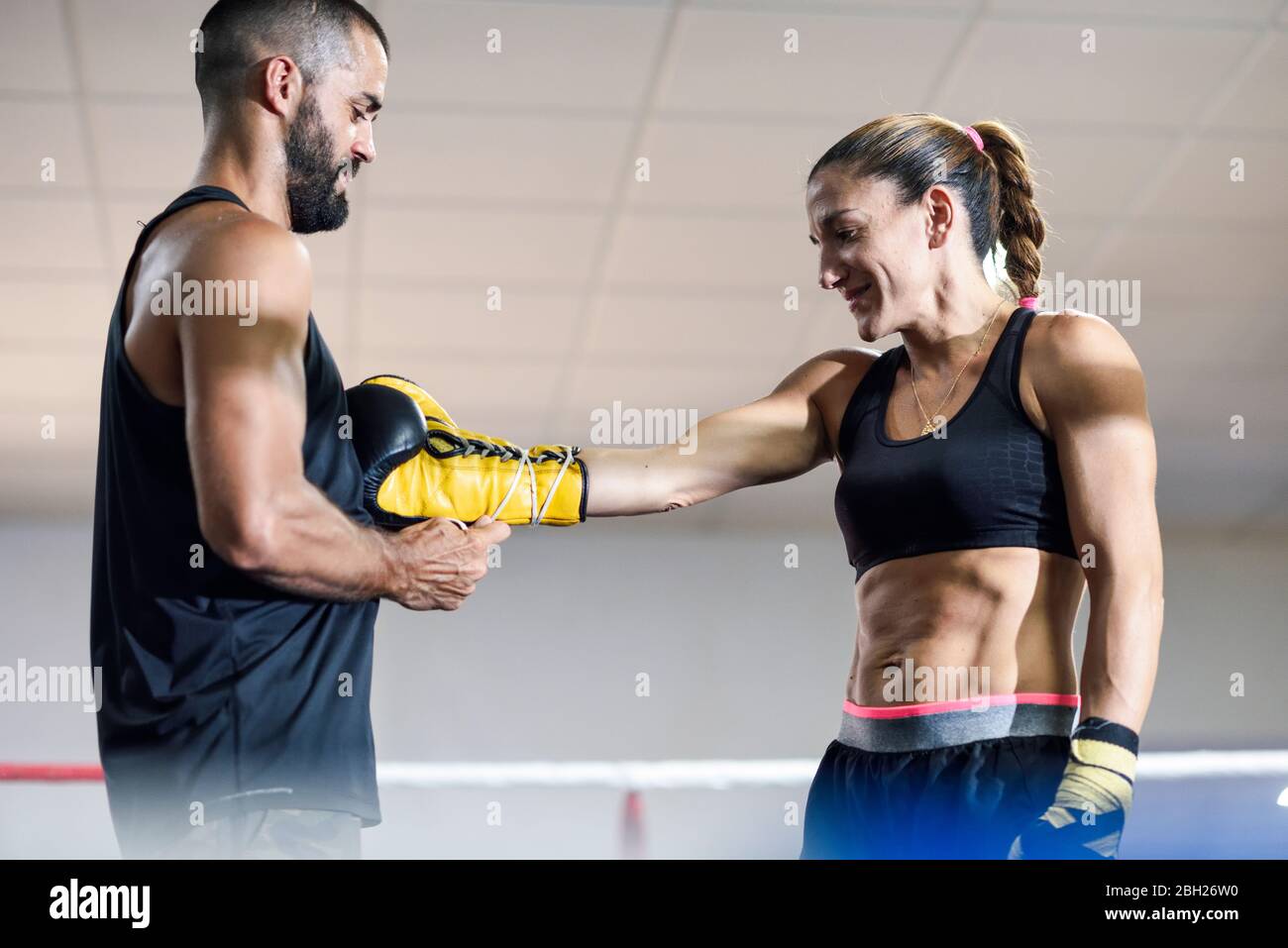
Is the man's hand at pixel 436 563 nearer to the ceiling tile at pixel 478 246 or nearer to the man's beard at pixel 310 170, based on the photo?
the man's beard at pixel 310 170

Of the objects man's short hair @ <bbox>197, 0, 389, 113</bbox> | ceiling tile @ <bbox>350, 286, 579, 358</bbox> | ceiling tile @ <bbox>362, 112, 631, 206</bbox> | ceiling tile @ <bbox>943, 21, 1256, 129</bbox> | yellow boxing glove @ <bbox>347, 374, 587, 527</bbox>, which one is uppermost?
ceiling tile @ <bbox>943, 21, 1256, 129</bbox>

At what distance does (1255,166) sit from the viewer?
3434 mm

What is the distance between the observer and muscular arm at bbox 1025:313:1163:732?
4.73 feet

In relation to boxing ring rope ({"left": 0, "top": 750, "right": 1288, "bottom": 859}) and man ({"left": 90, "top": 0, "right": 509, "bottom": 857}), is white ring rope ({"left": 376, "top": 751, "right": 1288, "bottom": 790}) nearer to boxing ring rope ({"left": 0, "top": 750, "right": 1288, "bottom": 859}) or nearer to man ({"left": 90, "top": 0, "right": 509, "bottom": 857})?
boxing ring rope ({"left": 0, "top": 750, "right": 1288, "bottom": 859})

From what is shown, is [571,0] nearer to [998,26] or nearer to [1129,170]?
[998,26]

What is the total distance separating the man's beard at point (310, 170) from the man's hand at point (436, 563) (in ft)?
1.31

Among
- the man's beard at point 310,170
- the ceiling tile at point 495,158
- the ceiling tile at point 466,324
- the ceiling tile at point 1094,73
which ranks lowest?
the man's beard at point 310,170

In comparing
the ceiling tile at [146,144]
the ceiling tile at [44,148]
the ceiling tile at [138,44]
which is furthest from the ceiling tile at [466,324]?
the ceiling tile at [138,44]

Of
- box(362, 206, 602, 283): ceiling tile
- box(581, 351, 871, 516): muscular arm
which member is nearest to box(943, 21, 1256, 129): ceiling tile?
box(362, 206, 602, 283): ceiling tile

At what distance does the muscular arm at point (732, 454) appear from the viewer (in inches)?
72.1

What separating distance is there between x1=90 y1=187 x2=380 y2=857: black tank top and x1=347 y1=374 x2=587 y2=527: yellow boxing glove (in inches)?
7.5

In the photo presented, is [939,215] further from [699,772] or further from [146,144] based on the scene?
[146,144]

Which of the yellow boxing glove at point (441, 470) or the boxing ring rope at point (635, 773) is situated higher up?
the yellow boxing glove at point (441, 470)

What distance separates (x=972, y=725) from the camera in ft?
5.01
